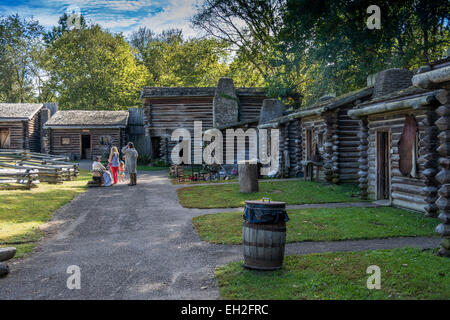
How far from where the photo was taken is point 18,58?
49.3 m

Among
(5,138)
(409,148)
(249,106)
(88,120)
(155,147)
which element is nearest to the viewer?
(409,148)

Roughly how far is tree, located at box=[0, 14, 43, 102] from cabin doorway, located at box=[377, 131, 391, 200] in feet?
158

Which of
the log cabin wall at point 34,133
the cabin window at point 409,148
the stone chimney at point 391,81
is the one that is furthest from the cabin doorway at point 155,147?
the cabin window at point 409,148

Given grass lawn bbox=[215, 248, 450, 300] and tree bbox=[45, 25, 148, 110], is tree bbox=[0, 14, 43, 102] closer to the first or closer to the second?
tree bbox=[45, 25, 148, 110]

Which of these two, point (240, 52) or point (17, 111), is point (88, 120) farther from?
point (240, 52)

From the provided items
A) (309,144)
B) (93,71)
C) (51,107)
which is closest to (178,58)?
(93,71)

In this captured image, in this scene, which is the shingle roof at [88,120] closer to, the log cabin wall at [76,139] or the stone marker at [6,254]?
the log cabin wall at [76,139]

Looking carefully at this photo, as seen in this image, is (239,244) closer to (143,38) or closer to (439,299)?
(439,299)

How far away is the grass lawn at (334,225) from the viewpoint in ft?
27.4

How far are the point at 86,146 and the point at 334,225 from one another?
116ft

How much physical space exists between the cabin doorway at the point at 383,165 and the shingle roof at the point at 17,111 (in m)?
33.0

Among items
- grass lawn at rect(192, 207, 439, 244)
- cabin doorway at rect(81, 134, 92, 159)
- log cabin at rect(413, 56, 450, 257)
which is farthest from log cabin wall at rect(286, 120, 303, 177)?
cabin doorway at rect(81, 134, 92, 159)

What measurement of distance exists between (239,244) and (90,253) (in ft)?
9.25
